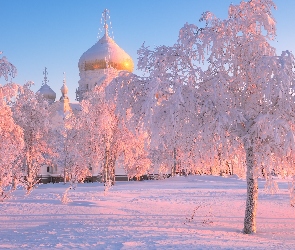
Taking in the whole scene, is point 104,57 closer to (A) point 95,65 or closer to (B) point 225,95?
(A) point 95,65

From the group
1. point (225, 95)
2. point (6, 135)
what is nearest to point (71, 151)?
point (6, 135)

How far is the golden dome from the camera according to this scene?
56344mm

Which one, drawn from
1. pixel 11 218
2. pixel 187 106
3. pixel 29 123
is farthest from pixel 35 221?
pixel 29 123

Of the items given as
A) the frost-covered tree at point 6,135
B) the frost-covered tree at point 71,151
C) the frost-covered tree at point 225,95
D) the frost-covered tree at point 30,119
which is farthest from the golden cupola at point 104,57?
the frost-covered tree at point 225,95

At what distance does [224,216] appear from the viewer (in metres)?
14.1

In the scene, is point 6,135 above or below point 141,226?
above

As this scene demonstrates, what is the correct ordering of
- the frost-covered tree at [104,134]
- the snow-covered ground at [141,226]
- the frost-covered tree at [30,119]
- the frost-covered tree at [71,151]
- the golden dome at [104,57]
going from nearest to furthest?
1. the snow-covered ground at [141,226]
2. the frost-covered tree at [104,134]
3. the frost-covered tree at [30,119]
4. the frost-covered tree at [71,151]
5. the golden dome at [104,57]

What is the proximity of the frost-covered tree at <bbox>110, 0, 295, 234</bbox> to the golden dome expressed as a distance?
45319 millimetres

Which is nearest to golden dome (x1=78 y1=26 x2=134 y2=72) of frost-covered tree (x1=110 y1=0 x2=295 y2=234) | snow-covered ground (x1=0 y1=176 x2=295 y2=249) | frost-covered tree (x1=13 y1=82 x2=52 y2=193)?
frost-covered tree (x1=13 y1=82 x2=52 y2=193)

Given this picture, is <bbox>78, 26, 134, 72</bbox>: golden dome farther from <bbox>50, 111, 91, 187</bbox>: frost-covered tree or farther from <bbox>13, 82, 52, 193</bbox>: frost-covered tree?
<bbox>13, 82, 52, 193</bbox>: frost-covered tree

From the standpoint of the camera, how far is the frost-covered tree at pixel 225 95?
387 inches

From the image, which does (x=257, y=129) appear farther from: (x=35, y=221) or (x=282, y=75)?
(x=35, y=221)

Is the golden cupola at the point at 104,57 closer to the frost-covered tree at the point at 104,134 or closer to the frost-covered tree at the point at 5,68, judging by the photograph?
the frost-covered tree at the point at 104,134

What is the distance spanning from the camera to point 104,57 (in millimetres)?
56094
